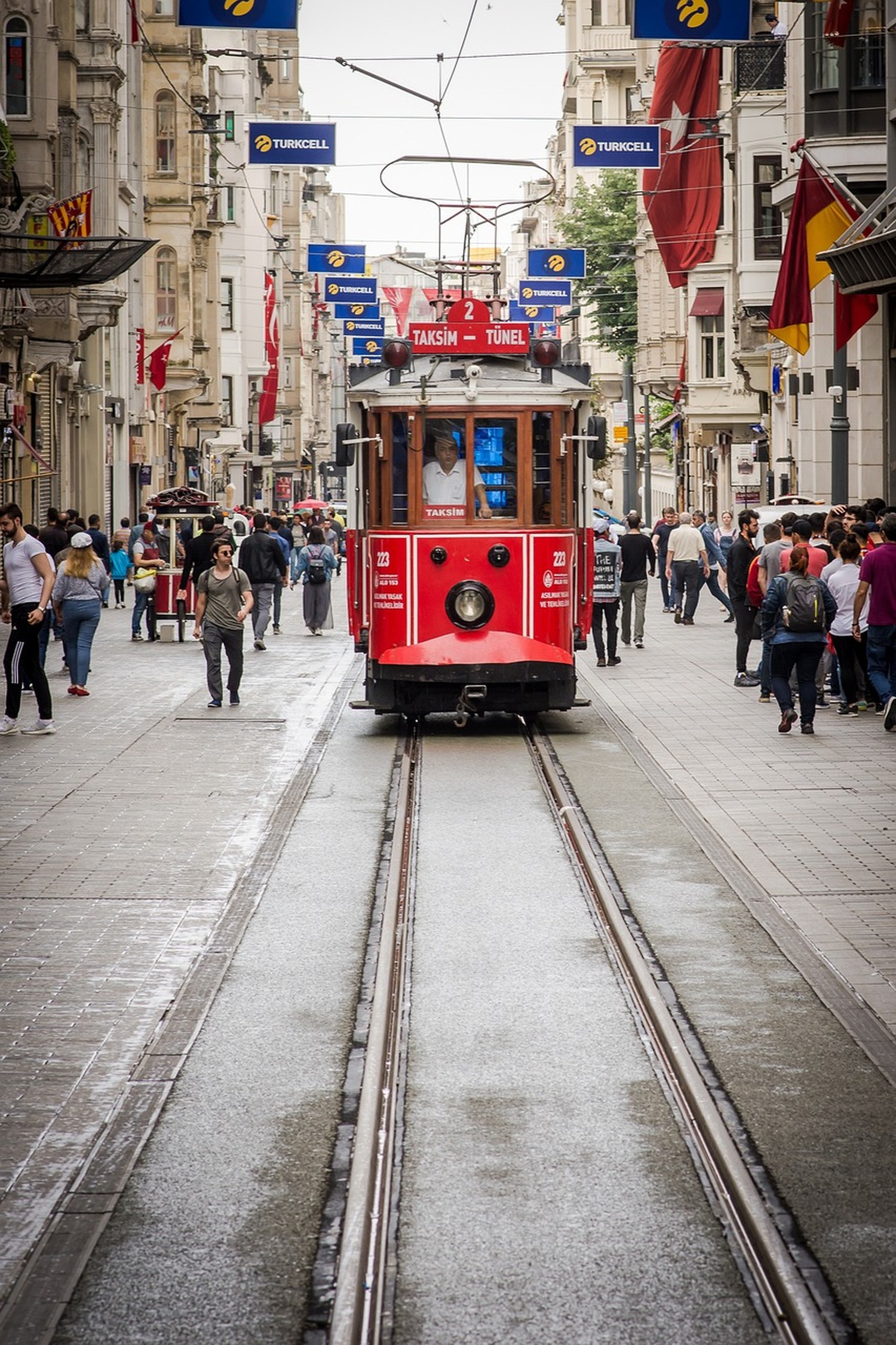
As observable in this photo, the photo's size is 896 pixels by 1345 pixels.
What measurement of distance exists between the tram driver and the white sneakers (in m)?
3.89

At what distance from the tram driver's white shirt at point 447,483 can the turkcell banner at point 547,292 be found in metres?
Result: 32.1

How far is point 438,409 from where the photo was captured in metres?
17.2

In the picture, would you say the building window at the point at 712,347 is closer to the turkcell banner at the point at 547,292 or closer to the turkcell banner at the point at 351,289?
the turkcell banner at the point at 547,292

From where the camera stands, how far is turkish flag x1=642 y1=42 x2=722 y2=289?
4528 centimetres

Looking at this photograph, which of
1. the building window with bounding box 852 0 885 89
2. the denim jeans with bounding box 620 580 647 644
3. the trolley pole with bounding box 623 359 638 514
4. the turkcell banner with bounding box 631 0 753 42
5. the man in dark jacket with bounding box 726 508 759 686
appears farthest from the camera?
the trolley pole with bounding box 623 359 638 514

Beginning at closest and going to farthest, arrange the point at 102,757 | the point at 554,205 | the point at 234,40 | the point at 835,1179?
the point at 835,1179, the point at 102,757, the point at 234,40, the point at 554,205

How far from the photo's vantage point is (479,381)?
17375mm

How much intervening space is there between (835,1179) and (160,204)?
2377 inches

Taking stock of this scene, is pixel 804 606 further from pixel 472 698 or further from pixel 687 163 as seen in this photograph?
pixel 687 163

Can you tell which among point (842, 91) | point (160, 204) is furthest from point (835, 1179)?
point (160, 204)

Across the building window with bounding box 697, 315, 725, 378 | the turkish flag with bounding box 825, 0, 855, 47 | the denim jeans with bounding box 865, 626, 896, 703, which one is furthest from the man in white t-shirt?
the building window with bounding box 697, 315, 725, 378

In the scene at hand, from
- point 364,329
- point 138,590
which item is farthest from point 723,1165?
point 364,329

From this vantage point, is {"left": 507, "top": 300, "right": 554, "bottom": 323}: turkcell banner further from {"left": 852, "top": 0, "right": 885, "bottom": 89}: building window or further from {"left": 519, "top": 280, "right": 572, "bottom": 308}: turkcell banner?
{"left": 852, "top": 0, "right": 885, "bottom": 89}: building window

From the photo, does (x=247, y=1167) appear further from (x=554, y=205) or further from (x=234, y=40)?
(x=554, y=205)
